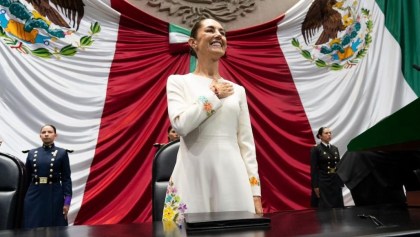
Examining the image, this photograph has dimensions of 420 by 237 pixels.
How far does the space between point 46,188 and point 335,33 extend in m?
3.53

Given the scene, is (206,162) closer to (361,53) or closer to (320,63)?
(320,63)

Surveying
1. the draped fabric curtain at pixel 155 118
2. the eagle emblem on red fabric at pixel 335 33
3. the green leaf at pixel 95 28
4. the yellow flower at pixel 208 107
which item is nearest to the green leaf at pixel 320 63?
the eagle emblem on red fabric at pixel 335 33

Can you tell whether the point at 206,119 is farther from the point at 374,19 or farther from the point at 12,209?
the point at 374,19

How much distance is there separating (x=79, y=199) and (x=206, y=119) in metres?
2.96

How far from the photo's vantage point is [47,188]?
3.07 m


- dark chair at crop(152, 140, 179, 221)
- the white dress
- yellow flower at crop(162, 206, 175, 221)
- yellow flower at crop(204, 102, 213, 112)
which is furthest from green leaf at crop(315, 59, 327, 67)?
yellow flower at crop(162, 206, 175, 221)

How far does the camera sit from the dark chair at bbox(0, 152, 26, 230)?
1099 mm

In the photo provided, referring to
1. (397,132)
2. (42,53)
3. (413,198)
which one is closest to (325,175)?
(42,53)

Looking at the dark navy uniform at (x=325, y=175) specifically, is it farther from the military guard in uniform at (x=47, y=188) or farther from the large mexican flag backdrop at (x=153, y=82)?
the military guard in uniform at (x=47, y=188)

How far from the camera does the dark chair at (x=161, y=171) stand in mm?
1363

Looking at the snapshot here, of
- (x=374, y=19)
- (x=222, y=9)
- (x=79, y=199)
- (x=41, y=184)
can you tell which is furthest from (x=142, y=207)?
(x=374, y=19)

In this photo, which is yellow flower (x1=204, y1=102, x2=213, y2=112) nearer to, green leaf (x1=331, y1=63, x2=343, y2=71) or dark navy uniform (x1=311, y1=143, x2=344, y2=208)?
dark navy uniform (x1=311, y1=143, x2=344, y2=208)

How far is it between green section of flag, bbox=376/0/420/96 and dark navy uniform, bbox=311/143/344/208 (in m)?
1.56

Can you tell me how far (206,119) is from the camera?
3.76 ft
